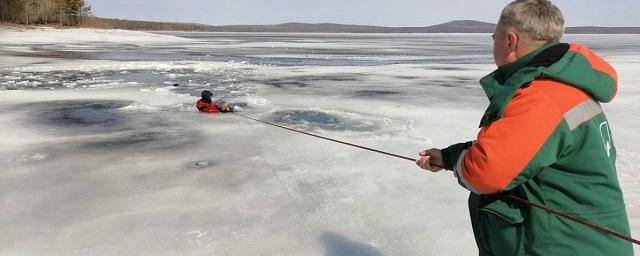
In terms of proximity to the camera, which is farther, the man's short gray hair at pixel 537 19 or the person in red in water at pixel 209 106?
the person in red in water at pixel 209 106

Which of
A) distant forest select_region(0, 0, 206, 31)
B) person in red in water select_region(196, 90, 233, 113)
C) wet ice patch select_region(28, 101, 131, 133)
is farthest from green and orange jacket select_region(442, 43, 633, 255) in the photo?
distant forest select_region(0, 0, 206, 31)

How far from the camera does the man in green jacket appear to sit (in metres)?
1.25

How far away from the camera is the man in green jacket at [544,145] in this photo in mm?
1255

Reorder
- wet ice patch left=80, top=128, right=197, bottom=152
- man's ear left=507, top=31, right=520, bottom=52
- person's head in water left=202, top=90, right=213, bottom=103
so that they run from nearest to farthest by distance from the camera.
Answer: man's ear left=507, top=31, right=520, bottom=52 → wet ice patch left=80, top=128, right=197, bottom=152 → person's head in water left=202, top=90, right=213, bottom=103

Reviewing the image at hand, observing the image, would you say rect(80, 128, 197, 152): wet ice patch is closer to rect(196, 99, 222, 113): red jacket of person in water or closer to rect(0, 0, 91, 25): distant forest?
rect(196, 99, 222, 113): red jacket of person in water

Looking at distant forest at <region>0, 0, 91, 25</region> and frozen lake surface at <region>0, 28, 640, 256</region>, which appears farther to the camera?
distant forest at <region>0, 0, 91, 25</region>

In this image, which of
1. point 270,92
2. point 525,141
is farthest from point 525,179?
point 270,92

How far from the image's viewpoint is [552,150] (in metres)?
1.26

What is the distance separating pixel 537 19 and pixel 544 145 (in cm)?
34

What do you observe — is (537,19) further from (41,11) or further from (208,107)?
(41,11)

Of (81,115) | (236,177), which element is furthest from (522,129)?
(81,115)

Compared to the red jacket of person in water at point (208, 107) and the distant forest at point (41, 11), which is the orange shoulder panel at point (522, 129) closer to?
the red jacket of person in water at point (208, 107)

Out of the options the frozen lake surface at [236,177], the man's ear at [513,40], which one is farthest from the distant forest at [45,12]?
the man's ear at [513,40]

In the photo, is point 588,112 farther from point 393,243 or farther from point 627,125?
point 627,125
